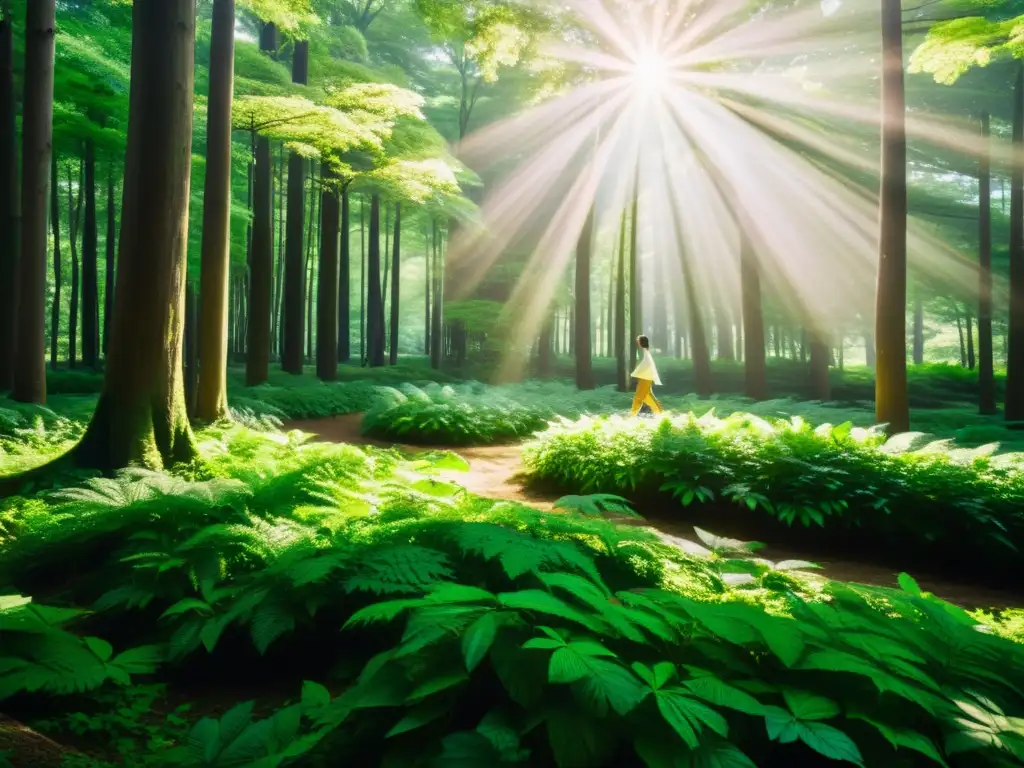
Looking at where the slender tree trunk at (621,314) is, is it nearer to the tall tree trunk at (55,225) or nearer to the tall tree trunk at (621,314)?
the tall tree trunk at (621,314)

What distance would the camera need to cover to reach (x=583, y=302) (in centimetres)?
2239

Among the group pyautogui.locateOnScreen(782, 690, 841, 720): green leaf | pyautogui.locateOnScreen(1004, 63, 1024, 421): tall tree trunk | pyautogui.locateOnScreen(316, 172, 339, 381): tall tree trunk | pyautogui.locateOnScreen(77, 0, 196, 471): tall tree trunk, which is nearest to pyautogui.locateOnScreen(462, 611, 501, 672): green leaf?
pyautogui.locateOnScreen(782, 690, 841, 720): green leaf

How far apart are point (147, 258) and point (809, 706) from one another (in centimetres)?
610

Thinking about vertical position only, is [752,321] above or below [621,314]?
below

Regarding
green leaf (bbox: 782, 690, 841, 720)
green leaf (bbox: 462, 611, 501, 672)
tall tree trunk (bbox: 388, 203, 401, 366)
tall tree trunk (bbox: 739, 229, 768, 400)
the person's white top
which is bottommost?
green leaf (bbox: 782, 690, 841, 720)

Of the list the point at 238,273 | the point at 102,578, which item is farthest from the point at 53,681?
the point at 238,273

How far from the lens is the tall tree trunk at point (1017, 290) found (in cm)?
1447

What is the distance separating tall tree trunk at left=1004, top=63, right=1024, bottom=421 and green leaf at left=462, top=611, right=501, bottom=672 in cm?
1723

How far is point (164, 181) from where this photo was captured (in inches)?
227

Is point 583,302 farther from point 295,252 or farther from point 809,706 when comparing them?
point 809,706

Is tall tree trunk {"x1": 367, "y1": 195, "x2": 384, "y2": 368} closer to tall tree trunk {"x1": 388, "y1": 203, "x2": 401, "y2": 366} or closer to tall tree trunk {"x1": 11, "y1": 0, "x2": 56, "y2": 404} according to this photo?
tall tree trunk {"x1": 388, "y1": 203, "x2": 401, "y2": 366}

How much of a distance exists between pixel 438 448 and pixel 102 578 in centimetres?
813

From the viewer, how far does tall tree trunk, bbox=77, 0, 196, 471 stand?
5.61 metres

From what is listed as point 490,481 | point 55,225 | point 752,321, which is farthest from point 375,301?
point 490,481
